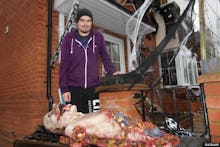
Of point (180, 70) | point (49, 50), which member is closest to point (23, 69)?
point (49, 50)

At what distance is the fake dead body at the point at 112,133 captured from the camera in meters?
1.37

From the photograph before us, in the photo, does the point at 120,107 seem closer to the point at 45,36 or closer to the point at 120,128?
the point at 120,128

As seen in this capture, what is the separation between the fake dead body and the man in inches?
30.6

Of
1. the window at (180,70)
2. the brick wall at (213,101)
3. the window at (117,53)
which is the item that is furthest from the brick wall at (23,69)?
the window at (180,70)

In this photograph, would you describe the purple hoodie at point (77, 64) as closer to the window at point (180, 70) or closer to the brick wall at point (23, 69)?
the brick wall at point (23, 69)

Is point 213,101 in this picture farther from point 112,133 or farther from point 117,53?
point 117,53

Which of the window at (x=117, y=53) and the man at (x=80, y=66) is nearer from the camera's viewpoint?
the man at (x=80, y=66)

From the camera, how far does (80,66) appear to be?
235cm

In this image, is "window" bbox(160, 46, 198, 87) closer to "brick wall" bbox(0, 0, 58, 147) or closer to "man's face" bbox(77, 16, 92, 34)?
"brick wall" bbox(0, 0, 58, 147)

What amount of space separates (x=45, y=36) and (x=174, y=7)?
324 centimetres

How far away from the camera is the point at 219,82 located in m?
1.75

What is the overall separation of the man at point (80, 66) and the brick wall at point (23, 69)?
148 centimetres

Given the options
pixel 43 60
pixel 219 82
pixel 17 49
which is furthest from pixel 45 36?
pixel 219 82

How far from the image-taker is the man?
232cm
